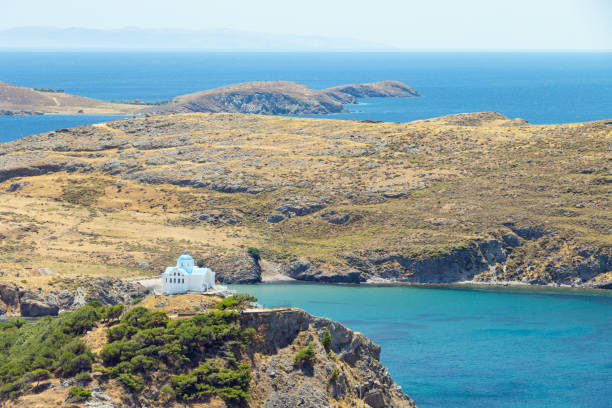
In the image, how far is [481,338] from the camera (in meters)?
115

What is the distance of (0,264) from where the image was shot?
13650 centimetres

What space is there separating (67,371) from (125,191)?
11165 cm

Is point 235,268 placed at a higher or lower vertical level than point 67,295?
lower

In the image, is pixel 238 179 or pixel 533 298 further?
pixel 238 179

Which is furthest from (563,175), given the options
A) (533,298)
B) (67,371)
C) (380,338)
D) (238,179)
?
(67,371)

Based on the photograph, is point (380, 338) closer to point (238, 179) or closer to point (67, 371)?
point (67, 371)

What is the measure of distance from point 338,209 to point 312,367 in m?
91.0

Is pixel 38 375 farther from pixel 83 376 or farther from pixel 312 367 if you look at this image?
pixel 312 367

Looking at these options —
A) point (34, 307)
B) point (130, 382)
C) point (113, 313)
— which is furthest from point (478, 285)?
point (130, 382)

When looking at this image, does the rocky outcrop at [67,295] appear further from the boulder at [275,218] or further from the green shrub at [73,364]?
the green shrub at [73,364]

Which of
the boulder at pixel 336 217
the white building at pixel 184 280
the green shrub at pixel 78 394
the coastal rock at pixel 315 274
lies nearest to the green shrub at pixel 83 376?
the green shrub at pixel 78 394

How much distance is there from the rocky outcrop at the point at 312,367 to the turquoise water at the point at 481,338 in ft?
37.2

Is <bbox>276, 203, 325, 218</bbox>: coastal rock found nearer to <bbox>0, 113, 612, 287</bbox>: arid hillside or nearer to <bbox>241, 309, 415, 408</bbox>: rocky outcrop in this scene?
<bbox>0, 113, 612, 287</bbox>: arid hillside

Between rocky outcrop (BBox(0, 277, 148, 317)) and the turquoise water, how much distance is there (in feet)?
56.5
